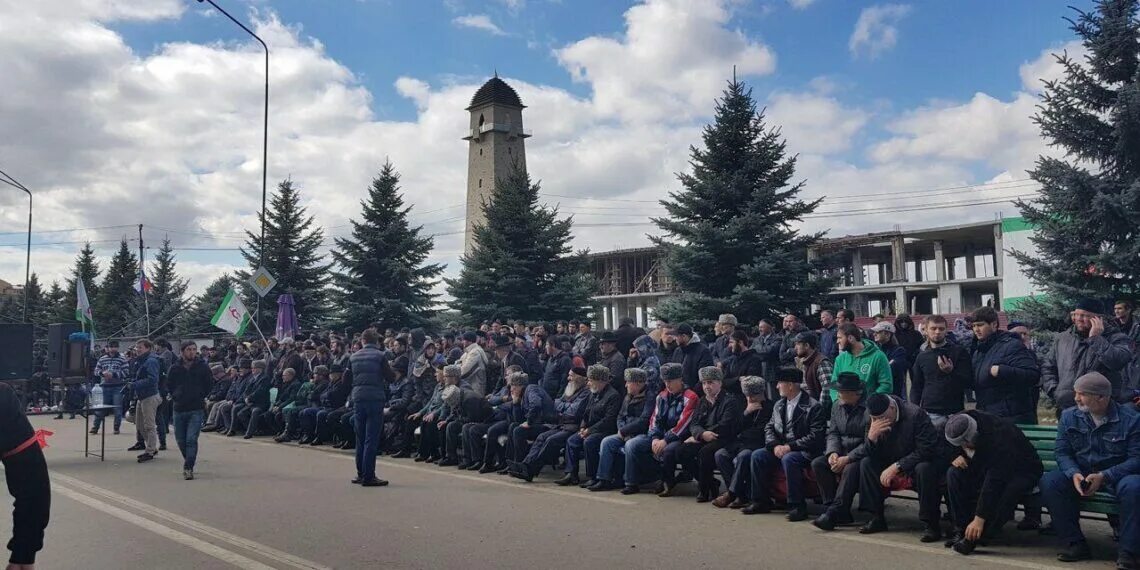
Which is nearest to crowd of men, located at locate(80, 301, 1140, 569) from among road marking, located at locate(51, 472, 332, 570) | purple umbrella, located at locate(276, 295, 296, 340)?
road marking, located at locate(51, 472, 332, 570)

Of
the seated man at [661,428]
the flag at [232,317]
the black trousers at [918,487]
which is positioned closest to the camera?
the black trousers at [918,487]

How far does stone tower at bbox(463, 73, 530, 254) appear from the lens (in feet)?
179

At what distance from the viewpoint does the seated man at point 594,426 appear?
34.8 ft

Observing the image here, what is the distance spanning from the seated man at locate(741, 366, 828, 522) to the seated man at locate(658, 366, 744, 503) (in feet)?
1.73

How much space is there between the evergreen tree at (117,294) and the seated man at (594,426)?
5018cm

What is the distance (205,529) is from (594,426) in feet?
15.6

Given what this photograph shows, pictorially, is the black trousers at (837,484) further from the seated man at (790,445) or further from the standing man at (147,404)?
the standing man at (147,404)

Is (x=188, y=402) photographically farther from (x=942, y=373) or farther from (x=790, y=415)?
(x=942, y=373)

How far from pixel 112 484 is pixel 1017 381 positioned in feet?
37.1

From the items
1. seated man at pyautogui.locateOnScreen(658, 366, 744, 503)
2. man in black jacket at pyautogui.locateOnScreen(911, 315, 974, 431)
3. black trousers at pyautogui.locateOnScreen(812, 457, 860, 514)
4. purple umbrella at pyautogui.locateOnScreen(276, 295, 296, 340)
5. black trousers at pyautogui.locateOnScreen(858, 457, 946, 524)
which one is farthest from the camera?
purple umbrella at pyautogui.locateOnScreen(276, 295, 296, 340)

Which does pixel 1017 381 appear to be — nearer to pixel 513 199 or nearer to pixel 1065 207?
pixel 1065 207

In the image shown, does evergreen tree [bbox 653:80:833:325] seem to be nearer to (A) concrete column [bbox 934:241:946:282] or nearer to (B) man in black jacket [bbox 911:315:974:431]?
(B) man in black jacket [bbox 911:315:974:431]

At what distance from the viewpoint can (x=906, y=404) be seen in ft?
25.1

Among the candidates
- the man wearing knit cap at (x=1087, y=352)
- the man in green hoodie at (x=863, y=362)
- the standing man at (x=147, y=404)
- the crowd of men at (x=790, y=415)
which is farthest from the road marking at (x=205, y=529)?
the man wearing knit cap at (x=1087, y=352)
